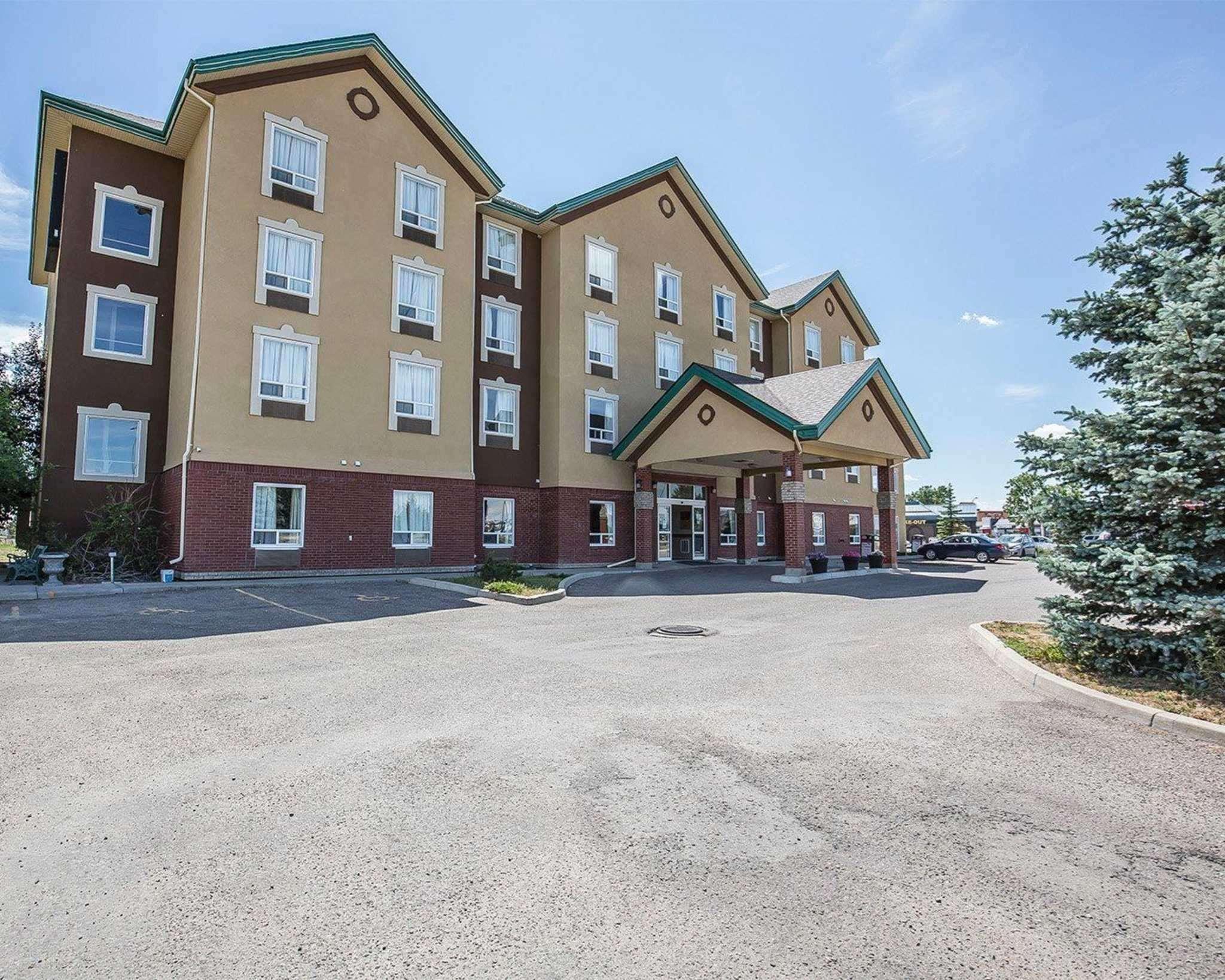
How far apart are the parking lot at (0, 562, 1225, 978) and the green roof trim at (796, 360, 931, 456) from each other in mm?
12199

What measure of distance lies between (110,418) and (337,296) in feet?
22.3

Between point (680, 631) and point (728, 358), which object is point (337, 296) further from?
point (728, 358)

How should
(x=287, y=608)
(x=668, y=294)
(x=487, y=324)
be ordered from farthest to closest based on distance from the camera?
1. (x=668, y=294)
2. (x=487, y=324)
3. (x=287, y=608)

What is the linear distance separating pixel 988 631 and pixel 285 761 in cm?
993

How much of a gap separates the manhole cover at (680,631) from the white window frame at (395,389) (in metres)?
12.2

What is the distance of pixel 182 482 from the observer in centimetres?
1725

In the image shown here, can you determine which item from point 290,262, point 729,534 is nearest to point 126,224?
point 290,262

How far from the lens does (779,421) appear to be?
2030cm

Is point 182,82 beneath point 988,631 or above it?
above

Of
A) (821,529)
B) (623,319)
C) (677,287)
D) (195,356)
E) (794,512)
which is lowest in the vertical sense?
(821,529)

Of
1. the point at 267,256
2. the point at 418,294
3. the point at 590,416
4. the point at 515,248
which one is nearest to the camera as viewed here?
the point at 267,256

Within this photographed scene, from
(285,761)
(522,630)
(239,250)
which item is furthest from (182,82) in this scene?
(285,761)

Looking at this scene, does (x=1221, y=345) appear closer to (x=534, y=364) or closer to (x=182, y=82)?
(x=534, y=364)

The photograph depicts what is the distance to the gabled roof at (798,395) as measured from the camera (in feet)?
66.9
